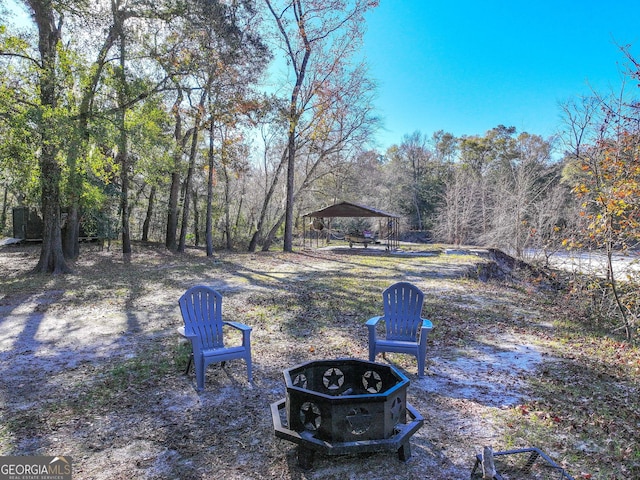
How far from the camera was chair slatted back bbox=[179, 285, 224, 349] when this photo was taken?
3.42 metres

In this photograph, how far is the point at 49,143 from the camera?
762cm

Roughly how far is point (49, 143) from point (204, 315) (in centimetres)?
677

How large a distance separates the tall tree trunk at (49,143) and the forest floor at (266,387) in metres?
2.27

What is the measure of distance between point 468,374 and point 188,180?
527 inches

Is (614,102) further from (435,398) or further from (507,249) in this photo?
(507,249)

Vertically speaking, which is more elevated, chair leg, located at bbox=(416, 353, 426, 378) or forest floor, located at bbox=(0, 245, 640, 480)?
chair leg, located at bbox=(416, 353, 426, 378)

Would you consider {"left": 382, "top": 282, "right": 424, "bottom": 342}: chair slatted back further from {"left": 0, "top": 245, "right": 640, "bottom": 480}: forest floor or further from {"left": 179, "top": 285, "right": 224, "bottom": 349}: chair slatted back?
{"left": 179, "top": 285, "right": 224, "bottom": 349}: chair slatted back

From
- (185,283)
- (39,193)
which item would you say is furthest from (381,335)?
(39,193)

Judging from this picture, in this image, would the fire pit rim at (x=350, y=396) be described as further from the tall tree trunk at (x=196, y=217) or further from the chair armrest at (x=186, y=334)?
the tall tree trunk at (x=196, y=217)

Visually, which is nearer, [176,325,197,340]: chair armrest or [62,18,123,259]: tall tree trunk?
[176,325,197,340]: chair armrest

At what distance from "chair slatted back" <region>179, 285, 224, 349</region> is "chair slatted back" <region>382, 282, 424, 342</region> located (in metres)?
1.77

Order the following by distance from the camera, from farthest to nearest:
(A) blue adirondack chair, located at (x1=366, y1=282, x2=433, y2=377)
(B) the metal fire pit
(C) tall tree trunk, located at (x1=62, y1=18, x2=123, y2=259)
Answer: (C) tall tree trunk, located at (x1=62, y1=18, x2=123, y2=259), (A) blue adirondack chair, located at (x1=366, y1=282, x2=433, y2=377), (B) the metal fire pit

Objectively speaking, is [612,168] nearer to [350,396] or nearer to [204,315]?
[350,396]

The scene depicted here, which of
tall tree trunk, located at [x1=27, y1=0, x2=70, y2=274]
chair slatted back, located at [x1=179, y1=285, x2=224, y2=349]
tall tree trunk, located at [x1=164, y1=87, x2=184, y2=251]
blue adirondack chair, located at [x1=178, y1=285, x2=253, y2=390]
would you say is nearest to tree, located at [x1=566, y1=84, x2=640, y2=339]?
blue adirondack chair, located at [x1=178, y1=285, x2=253, y2=390]
